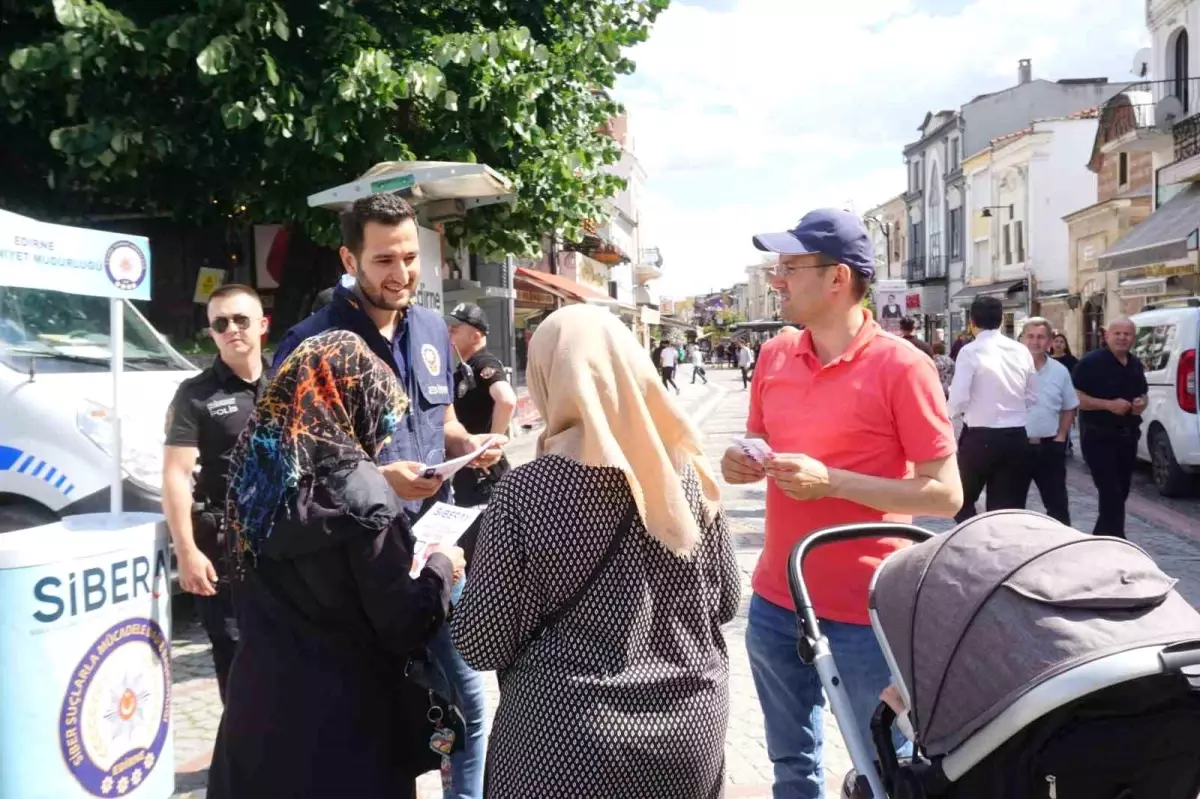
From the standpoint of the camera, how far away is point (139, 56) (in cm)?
823

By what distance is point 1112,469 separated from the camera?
7.37m

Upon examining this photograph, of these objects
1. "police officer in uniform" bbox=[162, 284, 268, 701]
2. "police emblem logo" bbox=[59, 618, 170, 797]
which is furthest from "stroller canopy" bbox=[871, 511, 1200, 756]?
"police emblem logo" bbox=[59, 618, 170, 797]

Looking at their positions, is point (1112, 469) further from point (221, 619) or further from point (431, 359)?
point (221, 619)

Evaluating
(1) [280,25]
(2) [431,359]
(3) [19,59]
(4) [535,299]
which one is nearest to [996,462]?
(2) [431,359]

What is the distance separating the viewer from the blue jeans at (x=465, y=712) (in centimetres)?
318

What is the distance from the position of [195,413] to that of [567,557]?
2.32 metres

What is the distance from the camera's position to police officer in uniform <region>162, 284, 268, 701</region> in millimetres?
3682

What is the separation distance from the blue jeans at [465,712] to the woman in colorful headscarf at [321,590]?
0.79 meters

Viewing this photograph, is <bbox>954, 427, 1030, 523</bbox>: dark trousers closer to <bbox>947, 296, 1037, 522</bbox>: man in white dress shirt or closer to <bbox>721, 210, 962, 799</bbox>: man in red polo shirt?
<bbox>947, 296, 1037, 522</bbox>: man in white dress shirt

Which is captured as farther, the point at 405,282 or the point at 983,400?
the point at 983,400

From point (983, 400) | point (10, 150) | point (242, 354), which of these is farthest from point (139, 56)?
point (983, 400)

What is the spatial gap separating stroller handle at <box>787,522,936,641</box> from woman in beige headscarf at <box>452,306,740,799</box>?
18.5 inches

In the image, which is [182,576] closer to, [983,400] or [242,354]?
[242,354]

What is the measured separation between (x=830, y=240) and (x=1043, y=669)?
1462 mm
